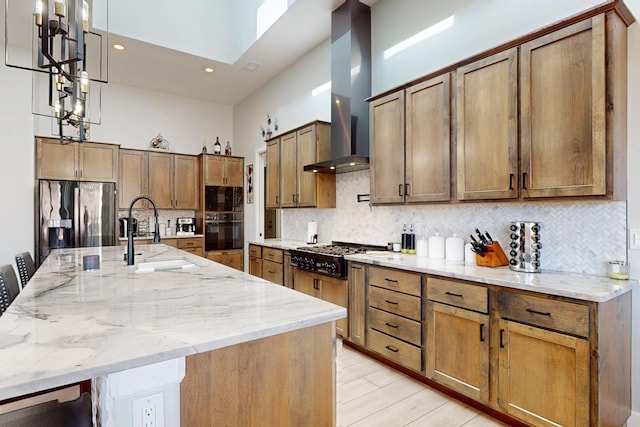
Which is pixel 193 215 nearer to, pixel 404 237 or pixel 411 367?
pixel 404 237

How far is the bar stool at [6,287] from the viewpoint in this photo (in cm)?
193

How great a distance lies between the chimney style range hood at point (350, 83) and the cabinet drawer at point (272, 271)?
58.0 inches

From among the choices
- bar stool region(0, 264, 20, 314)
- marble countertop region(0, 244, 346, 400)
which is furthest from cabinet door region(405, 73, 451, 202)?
bar stool region(0, 264, 20, 314)

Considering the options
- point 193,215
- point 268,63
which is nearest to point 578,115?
point 268,63

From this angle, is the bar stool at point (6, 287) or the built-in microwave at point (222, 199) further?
the built-in microwave at point (222, 199)

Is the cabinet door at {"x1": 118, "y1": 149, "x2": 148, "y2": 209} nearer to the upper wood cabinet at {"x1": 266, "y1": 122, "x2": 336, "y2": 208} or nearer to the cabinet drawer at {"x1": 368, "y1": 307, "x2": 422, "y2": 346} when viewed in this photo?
the upper wood cabinet at {"x1": 266, "y1": 122, "x2": 336, "y2": 208}

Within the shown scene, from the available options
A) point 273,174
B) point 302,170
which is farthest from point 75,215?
point 302,170

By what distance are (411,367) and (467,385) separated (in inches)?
18.0

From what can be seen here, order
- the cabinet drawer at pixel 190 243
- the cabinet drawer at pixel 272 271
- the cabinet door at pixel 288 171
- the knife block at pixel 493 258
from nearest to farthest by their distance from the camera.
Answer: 1. the knife block at pixel 493 258
2. the cabinet drawer at pixel 272 271
3. the cabinet door at pixel 288 171
4. the cabinet drawer at pixel 190 243

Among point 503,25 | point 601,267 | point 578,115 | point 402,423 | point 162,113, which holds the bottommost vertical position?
point 402,423

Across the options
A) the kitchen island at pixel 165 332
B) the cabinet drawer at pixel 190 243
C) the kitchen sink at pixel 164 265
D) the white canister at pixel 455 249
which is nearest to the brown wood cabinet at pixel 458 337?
the white canister at pixel 455 249

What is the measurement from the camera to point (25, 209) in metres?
4.70

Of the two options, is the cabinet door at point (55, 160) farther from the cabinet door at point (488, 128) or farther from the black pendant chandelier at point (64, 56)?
the cabinet door at point (488, 128)

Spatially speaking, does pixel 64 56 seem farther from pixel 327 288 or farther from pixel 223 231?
pixel 223 231
